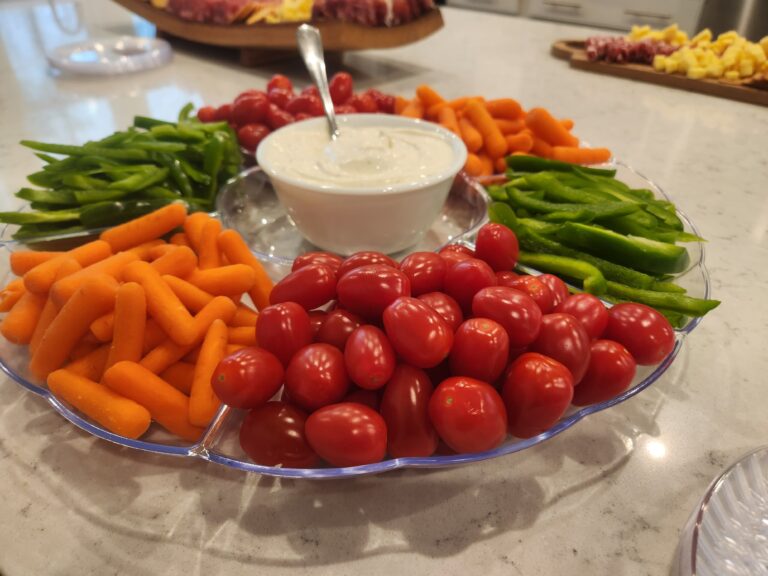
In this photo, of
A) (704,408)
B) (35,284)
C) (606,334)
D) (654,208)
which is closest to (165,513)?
(35,284)

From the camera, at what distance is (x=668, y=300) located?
91 centimetres

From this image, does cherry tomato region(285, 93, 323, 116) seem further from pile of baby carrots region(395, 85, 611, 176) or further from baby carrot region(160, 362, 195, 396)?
baby carrot region(160, 362, 195, 396)

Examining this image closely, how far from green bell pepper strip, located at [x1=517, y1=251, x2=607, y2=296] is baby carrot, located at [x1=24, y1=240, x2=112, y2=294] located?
29.5 inches

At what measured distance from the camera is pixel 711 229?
1.32 metres

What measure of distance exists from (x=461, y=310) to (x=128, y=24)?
11.4 feet

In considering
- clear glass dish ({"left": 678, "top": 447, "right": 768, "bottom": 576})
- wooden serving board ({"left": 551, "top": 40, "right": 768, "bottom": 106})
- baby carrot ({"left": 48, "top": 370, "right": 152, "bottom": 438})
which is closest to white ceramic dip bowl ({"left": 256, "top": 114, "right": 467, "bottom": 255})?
baby carrot ({"left": 48, "top": 370, "right": 152, "bottom": 438})

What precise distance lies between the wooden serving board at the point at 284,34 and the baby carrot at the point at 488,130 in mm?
846

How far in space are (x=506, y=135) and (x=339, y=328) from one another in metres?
1.01

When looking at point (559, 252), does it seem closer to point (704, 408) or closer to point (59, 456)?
point (704, 408)

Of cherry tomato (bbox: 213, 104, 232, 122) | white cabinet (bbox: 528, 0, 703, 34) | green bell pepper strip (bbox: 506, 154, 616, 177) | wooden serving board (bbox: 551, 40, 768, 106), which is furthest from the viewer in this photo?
white cabinet (bbox: 528, 0, 703, 34)

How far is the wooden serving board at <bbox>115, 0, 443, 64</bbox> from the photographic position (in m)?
2.14

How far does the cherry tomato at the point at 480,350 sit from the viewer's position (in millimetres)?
647

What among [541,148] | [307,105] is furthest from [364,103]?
[541,148]

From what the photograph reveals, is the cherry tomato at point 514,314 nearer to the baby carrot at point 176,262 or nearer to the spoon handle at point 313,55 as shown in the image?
the baby carrot at point 176,262
